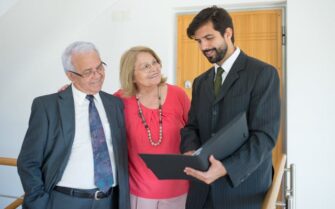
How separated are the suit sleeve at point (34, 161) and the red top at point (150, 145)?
487mm

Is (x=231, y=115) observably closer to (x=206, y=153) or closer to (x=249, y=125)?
(x=249, y=125)

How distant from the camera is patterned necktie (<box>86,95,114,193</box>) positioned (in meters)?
1.77

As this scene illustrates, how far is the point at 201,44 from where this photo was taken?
1.58 m

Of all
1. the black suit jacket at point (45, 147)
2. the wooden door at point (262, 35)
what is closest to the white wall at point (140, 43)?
the wooden door at point (262, 35)

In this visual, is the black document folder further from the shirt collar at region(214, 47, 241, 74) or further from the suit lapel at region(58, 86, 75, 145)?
the suit lapel at region(58, 86, 75, 145)

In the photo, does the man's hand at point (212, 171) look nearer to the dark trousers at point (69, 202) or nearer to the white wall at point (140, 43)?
the dark trousers at point (69, 202)

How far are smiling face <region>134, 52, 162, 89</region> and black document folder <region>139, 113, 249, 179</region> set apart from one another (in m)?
0.71

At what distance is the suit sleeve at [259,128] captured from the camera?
4.42ft

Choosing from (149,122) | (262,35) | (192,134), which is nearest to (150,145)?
(149,122)

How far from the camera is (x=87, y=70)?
6.05ft

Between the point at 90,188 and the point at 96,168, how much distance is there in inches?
4.0

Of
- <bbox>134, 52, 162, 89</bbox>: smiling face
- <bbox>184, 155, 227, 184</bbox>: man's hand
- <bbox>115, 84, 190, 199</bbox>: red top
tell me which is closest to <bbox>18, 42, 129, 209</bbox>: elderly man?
<bbox>115, 84, 190, 199</bbox>: red top

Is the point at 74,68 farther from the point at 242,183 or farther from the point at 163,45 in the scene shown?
the point at 163,45

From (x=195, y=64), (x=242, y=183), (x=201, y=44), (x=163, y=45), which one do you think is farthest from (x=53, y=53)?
(x=242, y=183)
